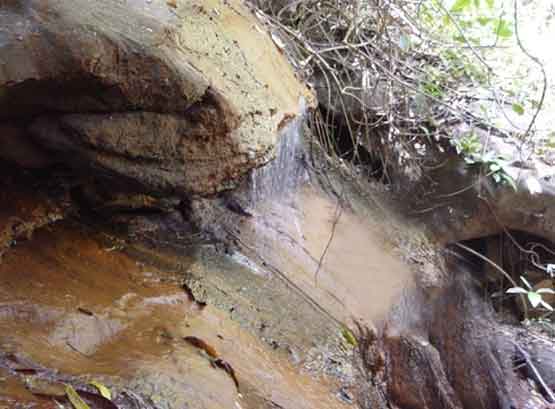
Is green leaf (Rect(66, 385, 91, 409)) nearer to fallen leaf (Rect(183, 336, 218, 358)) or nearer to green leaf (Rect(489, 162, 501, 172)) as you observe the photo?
fallen leaf (Rect(183, 336, 218, 358))

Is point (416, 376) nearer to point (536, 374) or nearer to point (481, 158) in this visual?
point (536, 374)

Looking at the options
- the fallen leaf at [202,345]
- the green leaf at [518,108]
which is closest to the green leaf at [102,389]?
the fallen leaf at [202,345]

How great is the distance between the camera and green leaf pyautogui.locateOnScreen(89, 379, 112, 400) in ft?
5.32

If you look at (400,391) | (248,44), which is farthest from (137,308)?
(400,391)

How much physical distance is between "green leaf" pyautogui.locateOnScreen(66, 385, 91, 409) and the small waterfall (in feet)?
6.38

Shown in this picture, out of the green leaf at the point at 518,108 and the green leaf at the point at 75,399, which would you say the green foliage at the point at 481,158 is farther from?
the green leaf at the point at 75,399

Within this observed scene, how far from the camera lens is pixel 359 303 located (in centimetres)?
342

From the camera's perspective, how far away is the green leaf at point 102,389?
1.62 metres

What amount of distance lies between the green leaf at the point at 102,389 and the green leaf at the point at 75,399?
0.08 meters

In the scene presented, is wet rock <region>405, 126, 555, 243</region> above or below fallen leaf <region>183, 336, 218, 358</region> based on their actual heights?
above

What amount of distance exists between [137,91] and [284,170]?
1723 mm

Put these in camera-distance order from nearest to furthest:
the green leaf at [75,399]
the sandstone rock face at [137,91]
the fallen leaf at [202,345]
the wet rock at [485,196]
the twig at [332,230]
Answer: the green leaf at [75,399], the sandstone rock face at [137,91], the fallen leaf at [202,345], the twig at [332,230], the wet rock at [485,196]

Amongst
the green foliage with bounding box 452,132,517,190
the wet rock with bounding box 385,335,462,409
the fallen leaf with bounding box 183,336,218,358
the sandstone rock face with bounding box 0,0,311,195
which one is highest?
the green foliage with bounding box 452,132,517,190

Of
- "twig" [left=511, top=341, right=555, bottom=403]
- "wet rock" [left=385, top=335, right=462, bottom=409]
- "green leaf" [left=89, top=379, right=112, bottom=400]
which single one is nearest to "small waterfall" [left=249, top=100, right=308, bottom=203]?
"wet rock" [left=385, top=335, right=462, bottom=409]
